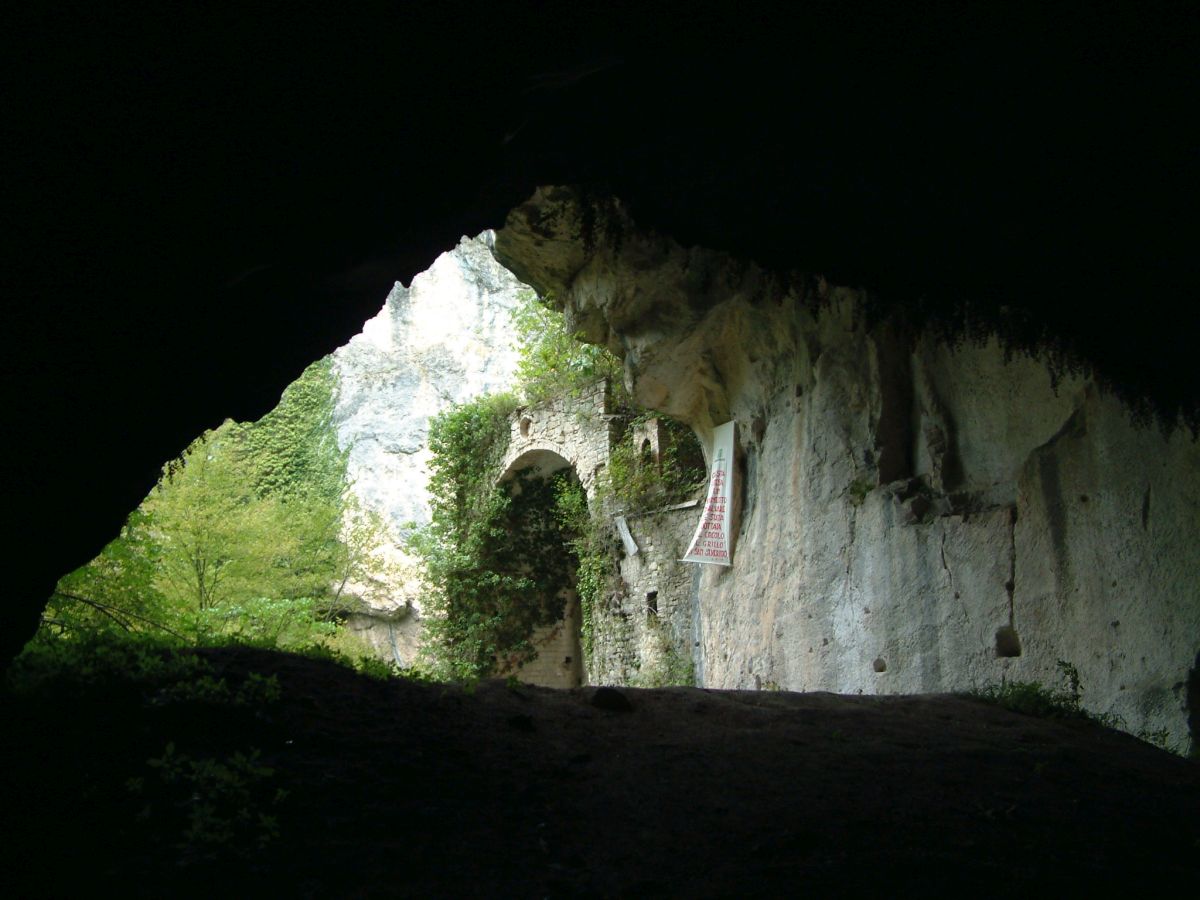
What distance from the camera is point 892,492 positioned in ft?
31.3

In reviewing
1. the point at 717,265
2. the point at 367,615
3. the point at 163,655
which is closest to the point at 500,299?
the point at 367,615

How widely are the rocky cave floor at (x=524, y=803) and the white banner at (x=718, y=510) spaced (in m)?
6.67

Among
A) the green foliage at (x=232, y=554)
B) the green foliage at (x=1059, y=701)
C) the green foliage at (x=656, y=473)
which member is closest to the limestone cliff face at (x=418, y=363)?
the green foliage at (x=232, y=554)

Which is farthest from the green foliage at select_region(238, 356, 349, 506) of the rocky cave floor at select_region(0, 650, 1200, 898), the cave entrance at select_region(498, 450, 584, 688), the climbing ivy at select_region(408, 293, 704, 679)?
the rocky cave floor at select_region(0, 650, 1200, 898)

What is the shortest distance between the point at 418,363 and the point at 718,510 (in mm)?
20967

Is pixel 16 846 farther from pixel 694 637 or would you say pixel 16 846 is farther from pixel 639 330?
pixel 694 637

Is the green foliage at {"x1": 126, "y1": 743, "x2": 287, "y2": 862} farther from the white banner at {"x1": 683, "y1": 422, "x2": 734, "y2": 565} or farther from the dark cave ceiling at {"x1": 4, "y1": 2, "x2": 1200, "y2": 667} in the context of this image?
the white banner at {"x1": 683, "y1": 422, "x2": 734, "y2": 565}

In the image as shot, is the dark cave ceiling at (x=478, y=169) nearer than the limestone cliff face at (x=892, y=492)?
Yes

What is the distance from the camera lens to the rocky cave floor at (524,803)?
12.0ft

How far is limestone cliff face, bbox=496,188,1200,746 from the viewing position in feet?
24.1

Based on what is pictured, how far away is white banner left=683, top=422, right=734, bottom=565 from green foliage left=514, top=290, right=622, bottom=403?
5092mm

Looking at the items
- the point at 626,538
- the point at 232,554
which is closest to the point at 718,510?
the point at 626,538

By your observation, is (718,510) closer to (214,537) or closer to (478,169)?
(214,537)

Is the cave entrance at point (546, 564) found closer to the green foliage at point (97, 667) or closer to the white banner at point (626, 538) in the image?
the white banner at point (626, 538)
